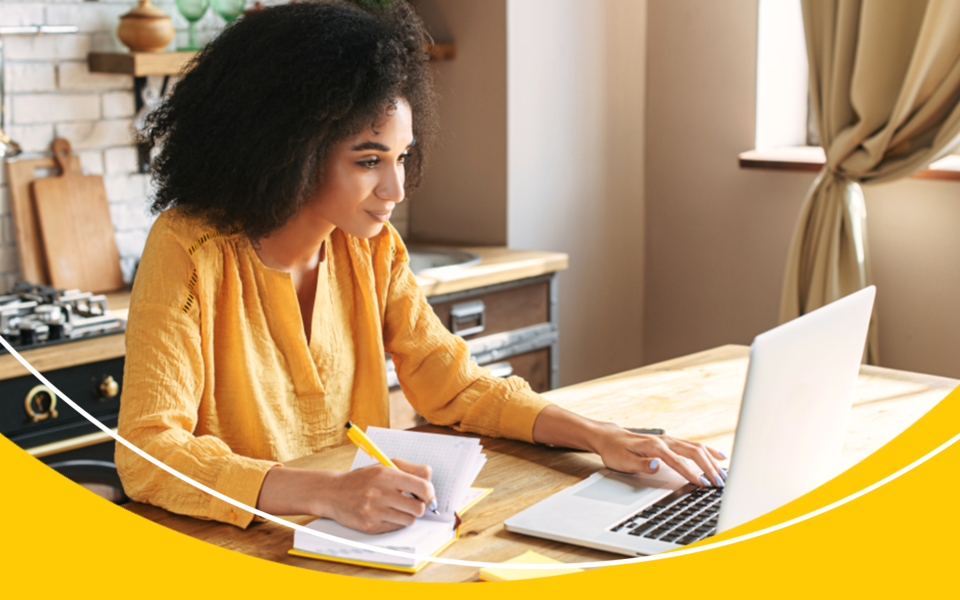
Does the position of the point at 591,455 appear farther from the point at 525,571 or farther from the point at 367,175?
the point at 367,175

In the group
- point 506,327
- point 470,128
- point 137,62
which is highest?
point 137,62

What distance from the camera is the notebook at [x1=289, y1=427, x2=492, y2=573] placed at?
1.00 metres

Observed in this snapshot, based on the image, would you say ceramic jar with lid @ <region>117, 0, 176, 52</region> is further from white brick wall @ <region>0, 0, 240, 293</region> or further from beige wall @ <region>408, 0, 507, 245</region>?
beige wall @ <region>408, 0, 507, 245</region>

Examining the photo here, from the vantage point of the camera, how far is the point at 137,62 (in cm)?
239

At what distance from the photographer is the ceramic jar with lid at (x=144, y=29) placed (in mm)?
2455

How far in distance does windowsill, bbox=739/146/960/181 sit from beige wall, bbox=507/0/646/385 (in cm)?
47

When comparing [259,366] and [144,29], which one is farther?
[144,29]

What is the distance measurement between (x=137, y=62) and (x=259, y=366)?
1304 millimetres

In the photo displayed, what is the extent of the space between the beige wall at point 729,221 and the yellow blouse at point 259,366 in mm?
1609

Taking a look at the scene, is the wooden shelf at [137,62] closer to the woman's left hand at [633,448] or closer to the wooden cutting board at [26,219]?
the wooden cutting board at [26,219]

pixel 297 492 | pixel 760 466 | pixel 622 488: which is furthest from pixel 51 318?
pixel 760 466

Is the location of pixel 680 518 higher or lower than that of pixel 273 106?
lower

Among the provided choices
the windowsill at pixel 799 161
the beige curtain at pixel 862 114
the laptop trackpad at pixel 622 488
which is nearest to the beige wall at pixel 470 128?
the windowsill at pixel 799 161

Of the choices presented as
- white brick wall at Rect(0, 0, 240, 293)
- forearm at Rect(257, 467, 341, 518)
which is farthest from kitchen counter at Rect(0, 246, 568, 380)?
forearm at Rect(257, 467, 341, 518)
